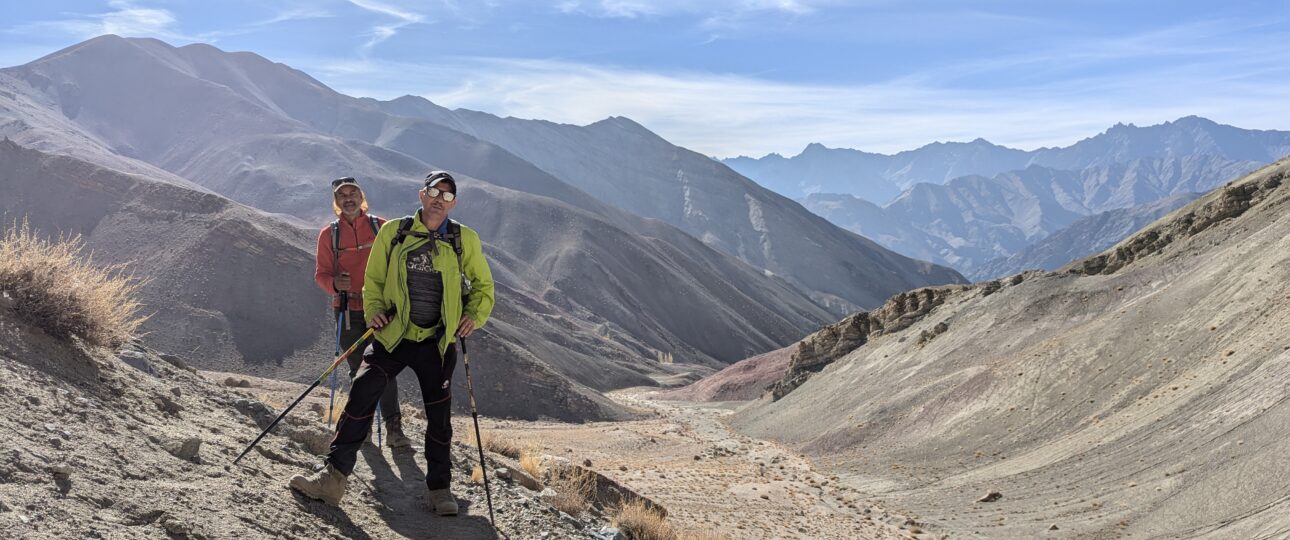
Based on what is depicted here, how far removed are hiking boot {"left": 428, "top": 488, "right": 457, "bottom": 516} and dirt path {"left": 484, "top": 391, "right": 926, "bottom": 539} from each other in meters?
4.80

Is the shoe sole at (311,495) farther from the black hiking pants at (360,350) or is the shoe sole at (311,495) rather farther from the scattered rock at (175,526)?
the black hiking pants at (360,350)

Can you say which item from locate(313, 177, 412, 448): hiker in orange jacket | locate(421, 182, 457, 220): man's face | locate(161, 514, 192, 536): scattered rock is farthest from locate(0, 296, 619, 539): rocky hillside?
locate(421, 182, 457, 220): man's face

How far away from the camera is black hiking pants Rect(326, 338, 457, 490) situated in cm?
586

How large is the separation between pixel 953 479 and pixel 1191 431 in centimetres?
485

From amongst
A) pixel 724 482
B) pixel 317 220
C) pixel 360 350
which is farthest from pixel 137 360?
pixel 317 220

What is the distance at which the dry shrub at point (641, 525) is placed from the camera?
8.42 meters

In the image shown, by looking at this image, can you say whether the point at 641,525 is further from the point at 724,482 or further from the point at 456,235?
the point at 724,482

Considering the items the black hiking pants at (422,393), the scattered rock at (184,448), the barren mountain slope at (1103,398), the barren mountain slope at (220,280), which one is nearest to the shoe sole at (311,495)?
the black hiking pants at (422,393)

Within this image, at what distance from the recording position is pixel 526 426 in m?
27.8

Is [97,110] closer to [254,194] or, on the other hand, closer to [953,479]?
[254,194]

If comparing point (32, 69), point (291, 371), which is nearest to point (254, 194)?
point (32, 69)

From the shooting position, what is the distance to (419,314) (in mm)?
6094

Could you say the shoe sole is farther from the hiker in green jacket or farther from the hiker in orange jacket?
the hiker in orange jacket

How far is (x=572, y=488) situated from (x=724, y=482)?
8.91 meters
